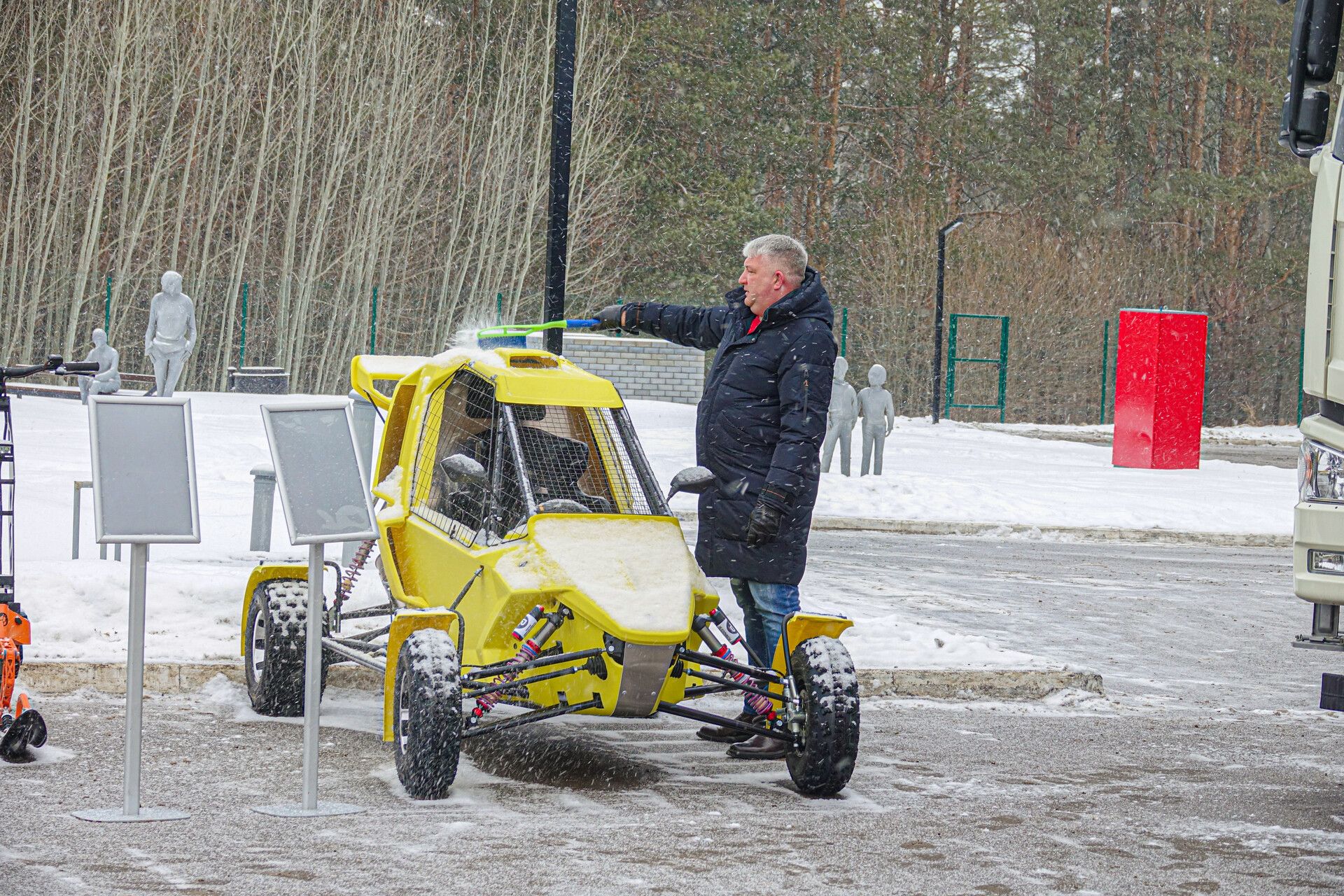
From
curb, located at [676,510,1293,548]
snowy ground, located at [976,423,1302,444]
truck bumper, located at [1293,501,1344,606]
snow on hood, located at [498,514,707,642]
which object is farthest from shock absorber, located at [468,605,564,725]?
snowy ground, located at [976,423,1302,444]

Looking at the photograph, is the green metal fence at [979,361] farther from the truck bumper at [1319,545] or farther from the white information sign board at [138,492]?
the white information sign board at [138,492]

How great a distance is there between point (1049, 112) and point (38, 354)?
2858cm

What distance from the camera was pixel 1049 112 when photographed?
50938 millimetres

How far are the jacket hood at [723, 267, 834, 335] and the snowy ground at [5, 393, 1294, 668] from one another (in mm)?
2344

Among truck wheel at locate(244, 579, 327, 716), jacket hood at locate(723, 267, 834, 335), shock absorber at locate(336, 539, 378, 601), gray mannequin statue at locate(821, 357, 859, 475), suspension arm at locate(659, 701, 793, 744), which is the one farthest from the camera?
gray mannequin statue at locate(821, 357, 859, 475)

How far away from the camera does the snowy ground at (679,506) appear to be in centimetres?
888

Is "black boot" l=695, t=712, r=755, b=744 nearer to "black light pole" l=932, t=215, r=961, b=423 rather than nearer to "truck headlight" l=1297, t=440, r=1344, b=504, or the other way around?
"truck headlight" l=1297, t=440, r=1344, b=504

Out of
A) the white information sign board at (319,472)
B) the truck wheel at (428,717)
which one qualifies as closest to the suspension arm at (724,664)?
the truck wheel at (428,717)

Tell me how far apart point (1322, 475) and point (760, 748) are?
2417 mm

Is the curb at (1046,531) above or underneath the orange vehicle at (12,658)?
underneath

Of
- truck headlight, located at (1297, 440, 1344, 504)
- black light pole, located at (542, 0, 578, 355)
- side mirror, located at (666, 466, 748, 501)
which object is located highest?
black light pole, located at (542, 0, 578, 355)

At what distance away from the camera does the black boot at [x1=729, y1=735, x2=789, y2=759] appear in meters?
7.15

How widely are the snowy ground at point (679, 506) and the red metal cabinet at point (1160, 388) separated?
1.99 feet

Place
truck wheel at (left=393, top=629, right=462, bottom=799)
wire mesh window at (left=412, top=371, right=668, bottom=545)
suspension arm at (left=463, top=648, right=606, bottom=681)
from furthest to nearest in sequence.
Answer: wire mesh window at (left=412, top=371, right=668, bottom=545) → suspension arm at (left=463, top=648, right=606, bottom=681) → truck wheel at (left=393, top=629, right=462, bottom=799)
